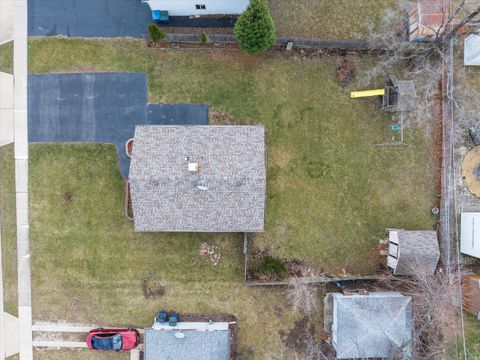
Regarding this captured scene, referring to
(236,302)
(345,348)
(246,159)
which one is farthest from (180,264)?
(345,348)

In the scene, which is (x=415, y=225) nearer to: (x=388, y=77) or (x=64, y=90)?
(x=388, y=77)

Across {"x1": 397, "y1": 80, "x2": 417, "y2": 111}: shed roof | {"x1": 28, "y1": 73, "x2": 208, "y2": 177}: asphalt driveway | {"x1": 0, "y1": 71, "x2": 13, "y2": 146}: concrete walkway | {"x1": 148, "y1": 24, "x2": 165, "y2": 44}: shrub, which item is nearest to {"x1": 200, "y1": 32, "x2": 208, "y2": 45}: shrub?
{"x1": 148, "y1": 24, "x2": 165, "y2": 44}: shrub

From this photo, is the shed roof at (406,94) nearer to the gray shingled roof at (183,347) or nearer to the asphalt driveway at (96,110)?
the asphalt driveway at (96,110)

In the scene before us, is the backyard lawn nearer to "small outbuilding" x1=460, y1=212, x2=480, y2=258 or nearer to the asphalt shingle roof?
the asphalt shingle roof

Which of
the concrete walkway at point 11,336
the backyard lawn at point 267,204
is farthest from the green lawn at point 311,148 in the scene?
the concrete walkway at point 11,336

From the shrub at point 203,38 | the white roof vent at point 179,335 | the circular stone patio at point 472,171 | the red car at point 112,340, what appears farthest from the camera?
the circular stone patio at point 472,171

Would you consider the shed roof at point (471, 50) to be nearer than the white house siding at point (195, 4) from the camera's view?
No
